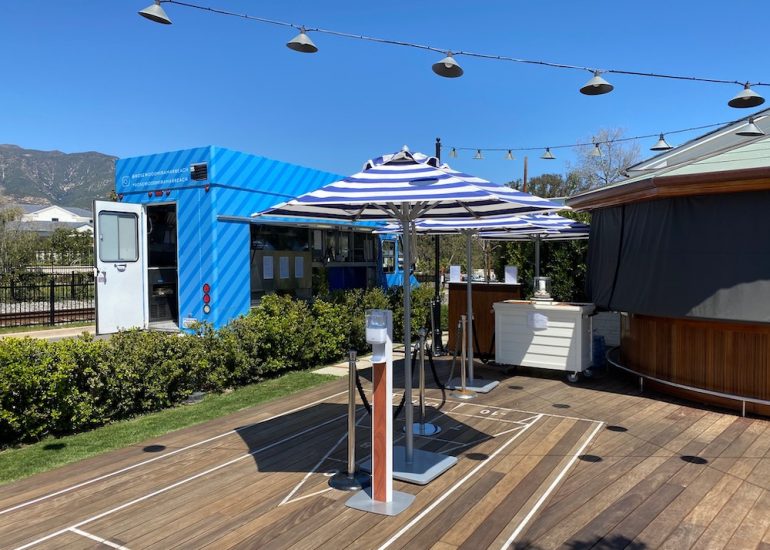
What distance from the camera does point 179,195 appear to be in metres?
8.32

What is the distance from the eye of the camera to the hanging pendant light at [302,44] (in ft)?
21.2

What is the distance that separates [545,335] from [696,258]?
2.28 m

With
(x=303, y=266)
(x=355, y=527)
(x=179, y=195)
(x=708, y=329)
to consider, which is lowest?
(x=355, y=527)

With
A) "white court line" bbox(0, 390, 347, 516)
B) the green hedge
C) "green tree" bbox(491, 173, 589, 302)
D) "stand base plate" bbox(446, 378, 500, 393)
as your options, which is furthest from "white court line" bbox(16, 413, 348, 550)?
"green tree" bbox(491, 173, 589, 302)

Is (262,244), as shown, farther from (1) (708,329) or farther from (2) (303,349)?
(1) (708,329)

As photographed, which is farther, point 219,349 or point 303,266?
point 303,266

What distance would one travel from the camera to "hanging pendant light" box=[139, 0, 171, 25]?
18.4 ft

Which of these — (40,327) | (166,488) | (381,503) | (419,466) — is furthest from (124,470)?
(40,327)

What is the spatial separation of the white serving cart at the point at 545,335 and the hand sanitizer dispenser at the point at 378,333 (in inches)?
166

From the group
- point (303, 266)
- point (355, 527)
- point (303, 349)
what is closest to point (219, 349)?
point (303, 349)

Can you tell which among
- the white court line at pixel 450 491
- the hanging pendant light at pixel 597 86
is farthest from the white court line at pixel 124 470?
the hanging pendant light at pixel 597 86

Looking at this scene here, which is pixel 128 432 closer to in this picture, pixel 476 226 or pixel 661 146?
pixel 476 226

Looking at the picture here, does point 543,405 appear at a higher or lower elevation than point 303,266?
lower

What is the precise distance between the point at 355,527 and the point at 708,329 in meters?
4.83
